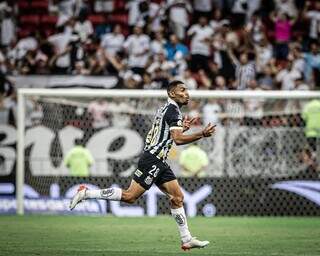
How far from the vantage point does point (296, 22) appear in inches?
934

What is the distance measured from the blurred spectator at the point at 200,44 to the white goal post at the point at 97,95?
3781mm

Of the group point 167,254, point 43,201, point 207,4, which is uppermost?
point 207,4

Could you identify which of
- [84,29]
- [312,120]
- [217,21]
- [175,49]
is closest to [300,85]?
[312,120]

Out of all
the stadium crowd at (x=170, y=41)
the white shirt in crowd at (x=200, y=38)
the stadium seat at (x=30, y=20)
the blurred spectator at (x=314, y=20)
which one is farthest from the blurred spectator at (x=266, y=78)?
the stadium seat at (x=30, y=20)

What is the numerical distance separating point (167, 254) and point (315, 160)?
305 inches

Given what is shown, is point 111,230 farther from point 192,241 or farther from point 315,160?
point 315,160

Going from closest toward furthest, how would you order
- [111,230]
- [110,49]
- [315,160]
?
[111,230] < [315,160] < [110,49]

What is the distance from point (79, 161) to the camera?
1820cm

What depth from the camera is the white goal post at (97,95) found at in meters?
17.9

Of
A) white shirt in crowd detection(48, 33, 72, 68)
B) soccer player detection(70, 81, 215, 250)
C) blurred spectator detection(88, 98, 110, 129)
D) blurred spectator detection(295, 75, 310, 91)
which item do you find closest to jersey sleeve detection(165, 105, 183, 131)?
soccer player detection(70, 81, 215, 250)

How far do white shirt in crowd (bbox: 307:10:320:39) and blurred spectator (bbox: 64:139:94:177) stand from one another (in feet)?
25.2

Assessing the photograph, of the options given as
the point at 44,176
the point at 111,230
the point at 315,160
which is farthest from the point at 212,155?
the point at 111,230

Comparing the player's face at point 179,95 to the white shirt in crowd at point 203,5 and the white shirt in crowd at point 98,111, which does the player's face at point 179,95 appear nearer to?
the white shirt in crowd at point 98,111

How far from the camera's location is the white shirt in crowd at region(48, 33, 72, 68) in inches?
886
